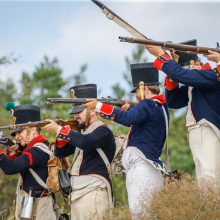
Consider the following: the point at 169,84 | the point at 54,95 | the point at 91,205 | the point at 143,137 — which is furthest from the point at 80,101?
the point at 54,95

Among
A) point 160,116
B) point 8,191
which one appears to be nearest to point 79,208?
point 160,116

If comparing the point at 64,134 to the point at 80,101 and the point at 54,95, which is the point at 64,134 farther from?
the point at 54,95

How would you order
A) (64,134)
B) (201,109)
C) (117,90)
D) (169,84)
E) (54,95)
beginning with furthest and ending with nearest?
(117,90) < (54,95) < (64,134) < (169,84) < (201,109)

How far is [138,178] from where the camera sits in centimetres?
927

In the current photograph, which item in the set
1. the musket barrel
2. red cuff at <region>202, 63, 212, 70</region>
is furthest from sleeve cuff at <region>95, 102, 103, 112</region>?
red cuff at <region>202, 63, 212, 70</region>

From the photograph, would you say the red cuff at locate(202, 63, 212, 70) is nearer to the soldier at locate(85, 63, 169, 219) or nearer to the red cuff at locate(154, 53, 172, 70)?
the red cuff at locate(154, 53, 172, 70)

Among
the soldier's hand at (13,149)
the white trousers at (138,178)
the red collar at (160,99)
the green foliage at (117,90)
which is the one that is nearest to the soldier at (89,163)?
the white trousers at (138,178)

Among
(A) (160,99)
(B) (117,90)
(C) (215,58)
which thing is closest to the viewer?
(C) (215,58)

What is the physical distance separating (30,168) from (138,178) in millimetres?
1951

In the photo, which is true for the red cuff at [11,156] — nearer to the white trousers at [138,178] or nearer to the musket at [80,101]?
the musket at [80,101]

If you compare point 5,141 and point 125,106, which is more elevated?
point 125,106

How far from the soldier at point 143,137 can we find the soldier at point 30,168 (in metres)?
1.48

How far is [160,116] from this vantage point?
30.9 ft

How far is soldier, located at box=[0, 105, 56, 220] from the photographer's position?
10.4 meters
